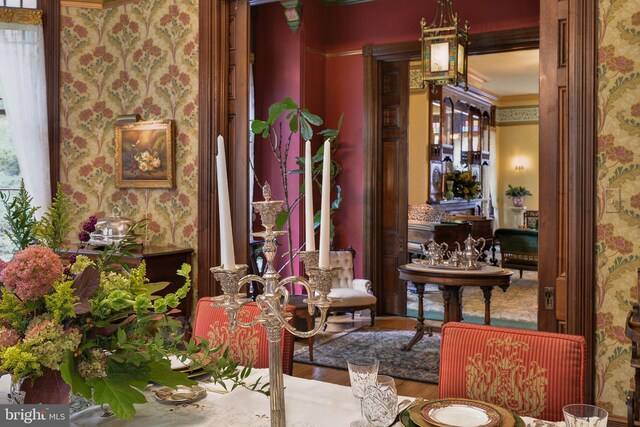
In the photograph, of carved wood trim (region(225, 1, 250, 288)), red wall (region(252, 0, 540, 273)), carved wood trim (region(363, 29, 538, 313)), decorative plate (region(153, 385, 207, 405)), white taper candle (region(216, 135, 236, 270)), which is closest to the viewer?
white taper candle (region(216, 135, 236, 270))

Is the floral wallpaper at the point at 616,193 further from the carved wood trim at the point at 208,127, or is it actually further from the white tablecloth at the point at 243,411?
the carved wood trim at the point at 208,127

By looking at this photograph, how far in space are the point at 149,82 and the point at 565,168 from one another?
3068mm

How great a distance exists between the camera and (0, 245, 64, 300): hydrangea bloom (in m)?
1.29

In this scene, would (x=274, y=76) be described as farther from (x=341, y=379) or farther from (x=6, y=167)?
(x=341, y=379)

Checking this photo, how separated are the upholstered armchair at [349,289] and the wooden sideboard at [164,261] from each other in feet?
4.94

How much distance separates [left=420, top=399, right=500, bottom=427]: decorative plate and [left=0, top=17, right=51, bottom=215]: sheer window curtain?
4051 mm

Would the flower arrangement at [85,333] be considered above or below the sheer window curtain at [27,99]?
below

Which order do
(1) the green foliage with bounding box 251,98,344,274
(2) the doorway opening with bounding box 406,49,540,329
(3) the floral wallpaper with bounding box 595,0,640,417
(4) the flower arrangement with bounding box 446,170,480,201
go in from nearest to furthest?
(3) the floral wallpaper with bounding box 595,0,640,417 → (1) the green foliage with bounding box 251,98,344,274 → (2) the doorway opening with bounding box 406,49,540,329 → (4) the flower arrangement with bounding box 446,170,480,201

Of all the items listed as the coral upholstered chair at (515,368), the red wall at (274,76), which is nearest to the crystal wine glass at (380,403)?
the coral upholstered chair at (515,368)

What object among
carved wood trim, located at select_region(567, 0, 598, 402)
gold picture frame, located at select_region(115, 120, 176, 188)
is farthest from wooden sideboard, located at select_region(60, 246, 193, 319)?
carved wood trim, located at select_region(567, 0, 598, 402)

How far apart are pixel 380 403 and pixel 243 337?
92 cm

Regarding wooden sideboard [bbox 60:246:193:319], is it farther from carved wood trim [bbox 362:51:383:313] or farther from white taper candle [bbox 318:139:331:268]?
white taper candle [bbox 318:139:331:268]

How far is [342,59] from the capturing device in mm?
6664

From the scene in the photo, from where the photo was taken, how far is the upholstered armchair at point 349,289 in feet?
18.7
